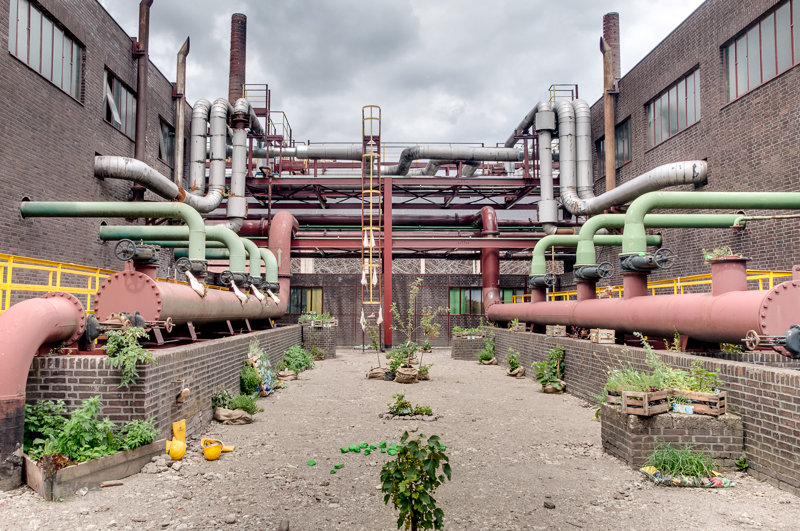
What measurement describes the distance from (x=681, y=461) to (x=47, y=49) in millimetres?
14757

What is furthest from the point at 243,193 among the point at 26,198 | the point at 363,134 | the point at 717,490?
the point at 717,490

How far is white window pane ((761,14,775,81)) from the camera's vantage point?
40.0ft

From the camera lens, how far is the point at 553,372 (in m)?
10.9

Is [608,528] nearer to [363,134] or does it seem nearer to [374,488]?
[374,488]

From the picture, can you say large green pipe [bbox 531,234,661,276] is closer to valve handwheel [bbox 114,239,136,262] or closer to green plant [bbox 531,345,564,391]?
green plant [bbox 531,345,564,391]

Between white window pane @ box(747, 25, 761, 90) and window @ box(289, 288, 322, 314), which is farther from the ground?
white window pane @ box(747, 25, 761, 90)

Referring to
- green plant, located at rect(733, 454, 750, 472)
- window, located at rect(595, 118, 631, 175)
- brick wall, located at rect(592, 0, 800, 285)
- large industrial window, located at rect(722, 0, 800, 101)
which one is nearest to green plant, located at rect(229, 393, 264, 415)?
green plant, located at rect(733, 454, 750, 472)

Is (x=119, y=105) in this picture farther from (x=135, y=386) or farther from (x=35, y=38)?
(x=135, y=386)

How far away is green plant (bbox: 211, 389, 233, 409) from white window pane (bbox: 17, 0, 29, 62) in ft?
29.3

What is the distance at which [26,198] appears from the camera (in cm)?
1153

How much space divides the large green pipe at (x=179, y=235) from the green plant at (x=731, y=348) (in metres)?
9.74

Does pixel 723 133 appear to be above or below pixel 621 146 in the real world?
below

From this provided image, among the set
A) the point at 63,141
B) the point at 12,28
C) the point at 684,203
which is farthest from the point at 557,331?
the point at 12,28

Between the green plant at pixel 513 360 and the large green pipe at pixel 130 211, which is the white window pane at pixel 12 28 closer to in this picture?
the large green pipe at pixel 130 211
